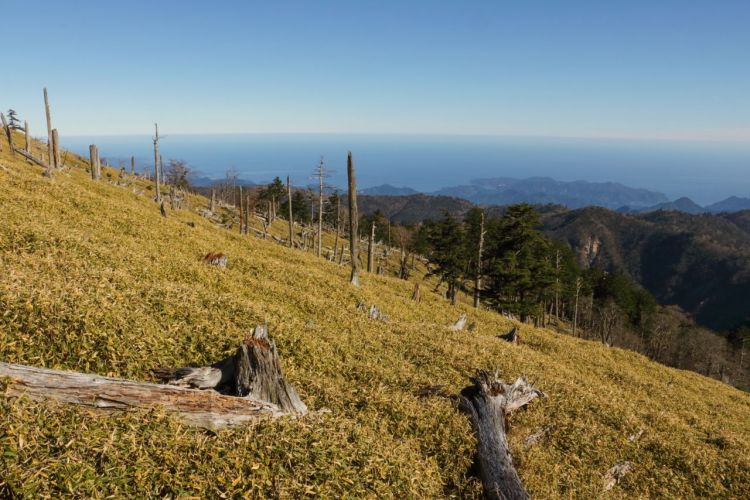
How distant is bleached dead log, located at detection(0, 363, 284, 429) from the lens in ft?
18.2

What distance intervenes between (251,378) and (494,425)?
213 inches

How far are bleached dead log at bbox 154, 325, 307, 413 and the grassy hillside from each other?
0.62 meters

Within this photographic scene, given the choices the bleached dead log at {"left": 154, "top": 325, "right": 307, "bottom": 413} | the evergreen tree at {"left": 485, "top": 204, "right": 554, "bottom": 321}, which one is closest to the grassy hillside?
the bleached dead log at {"left": 154, "top": 325, "right": 307, "bottom": 413}

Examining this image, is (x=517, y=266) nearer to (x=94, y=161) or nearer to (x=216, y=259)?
(x=216, y=259)

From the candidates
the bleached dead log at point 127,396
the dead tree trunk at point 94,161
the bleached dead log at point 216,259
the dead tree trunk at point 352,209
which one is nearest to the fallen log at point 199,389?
the bleached dead log at point 127,396

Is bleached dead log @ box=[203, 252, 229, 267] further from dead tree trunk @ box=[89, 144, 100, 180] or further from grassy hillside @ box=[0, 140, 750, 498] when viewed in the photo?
dead tree trunk @ box=[89, 144, 100, 180]

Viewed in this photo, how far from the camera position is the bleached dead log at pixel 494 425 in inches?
290

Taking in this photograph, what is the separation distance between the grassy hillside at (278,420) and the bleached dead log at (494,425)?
32cm

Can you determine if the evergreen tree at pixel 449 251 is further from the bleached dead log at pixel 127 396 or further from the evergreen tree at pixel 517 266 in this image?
the bleached dead log at pixel 127 396

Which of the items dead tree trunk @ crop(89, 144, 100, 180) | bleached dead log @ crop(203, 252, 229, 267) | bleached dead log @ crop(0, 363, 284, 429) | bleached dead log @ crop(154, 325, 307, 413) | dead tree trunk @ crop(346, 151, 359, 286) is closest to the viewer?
bleached dead log @ crop(0, 363, 284, 429)

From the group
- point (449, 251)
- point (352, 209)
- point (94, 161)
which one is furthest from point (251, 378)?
point (94, 161)

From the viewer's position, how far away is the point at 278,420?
662 cm

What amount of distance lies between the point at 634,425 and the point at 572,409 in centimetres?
207

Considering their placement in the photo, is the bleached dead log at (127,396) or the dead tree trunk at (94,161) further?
the dead tree trunk at (94,161)
